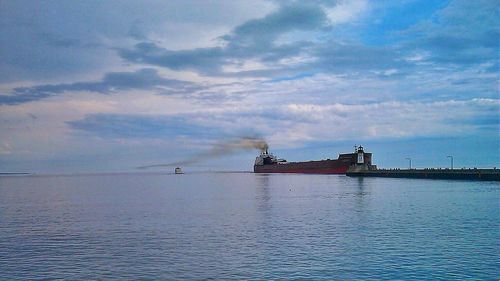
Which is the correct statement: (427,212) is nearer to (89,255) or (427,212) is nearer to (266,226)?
(266,226)

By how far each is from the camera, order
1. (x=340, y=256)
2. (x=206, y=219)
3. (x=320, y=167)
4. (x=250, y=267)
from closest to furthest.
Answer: (x=250, y=267) → (x=340, y=256) → (x=206, y=219) → (x=320, y=167)

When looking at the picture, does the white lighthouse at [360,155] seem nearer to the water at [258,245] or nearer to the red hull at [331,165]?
the red hull at [331,165]

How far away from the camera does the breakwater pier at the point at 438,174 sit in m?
114

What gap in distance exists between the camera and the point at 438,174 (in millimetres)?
130750

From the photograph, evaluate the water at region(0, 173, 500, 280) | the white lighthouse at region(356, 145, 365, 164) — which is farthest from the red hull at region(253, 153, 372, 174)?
the water at region(0, 173, 500, 280)

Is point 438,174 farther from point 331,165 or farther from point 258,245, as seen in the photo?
point 258,245

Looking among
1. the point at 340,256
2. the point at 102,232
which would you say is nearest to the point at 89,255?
the point at 102,232

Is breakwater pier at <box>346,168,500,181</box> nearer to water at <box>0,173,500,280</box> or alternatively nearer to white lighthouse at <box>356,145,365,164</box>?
white lighthouse at <box>356,145,365,164</box>

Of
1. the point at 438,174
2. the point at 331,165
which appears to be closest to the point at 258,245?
the point at 438,174

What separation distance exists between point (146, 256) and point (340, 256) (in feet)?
34.9

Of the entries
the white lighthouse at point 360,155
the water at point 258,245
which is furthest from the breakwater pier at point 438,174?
the water at point 258,245

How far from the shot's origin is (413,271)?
77.2 feet

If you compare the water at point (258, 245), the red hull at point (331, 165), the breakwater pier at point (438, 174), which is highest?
the red hull at point (331, 165)

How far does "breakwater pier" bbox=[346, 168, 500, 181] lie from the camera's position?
4474 inches
